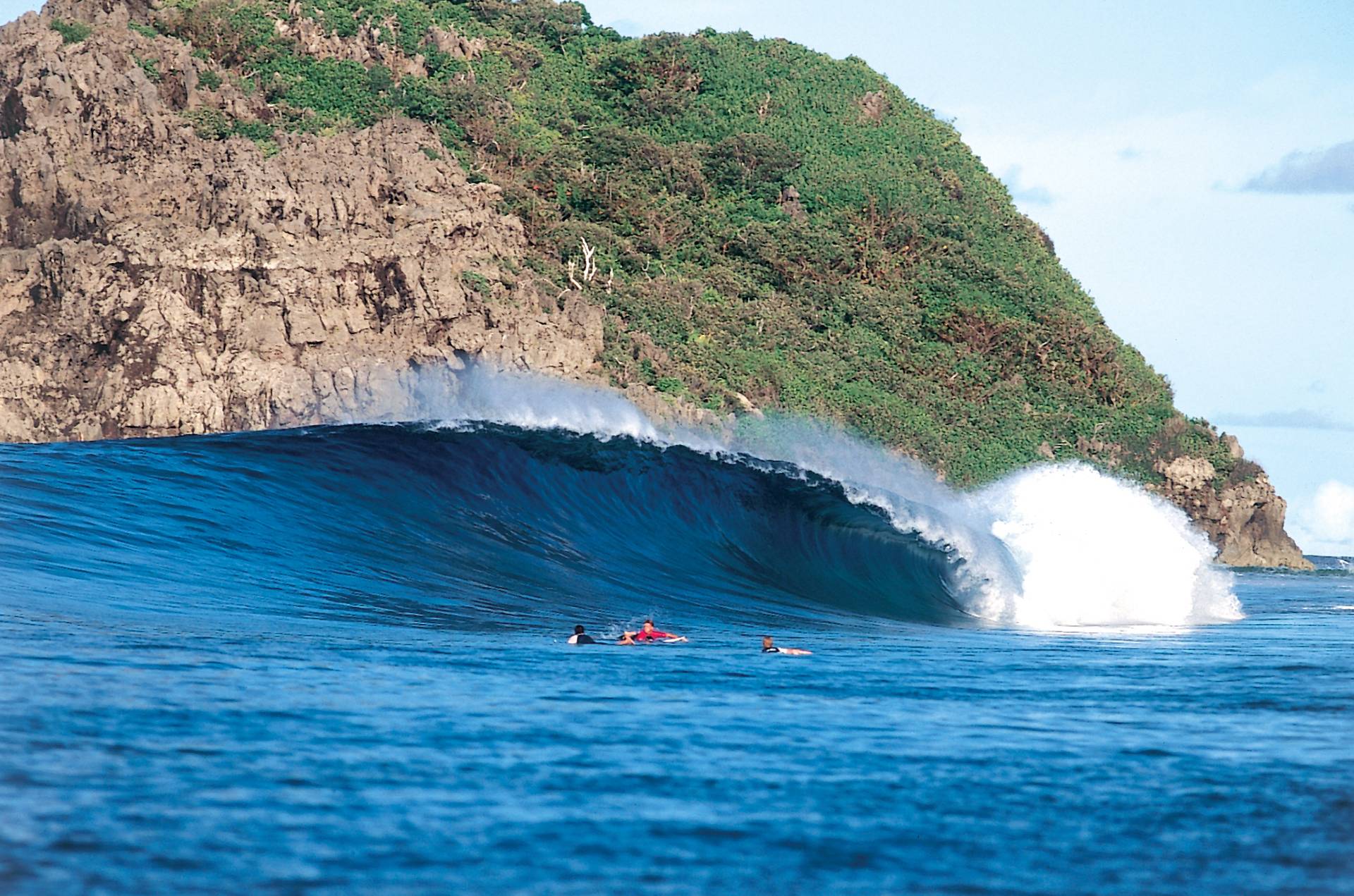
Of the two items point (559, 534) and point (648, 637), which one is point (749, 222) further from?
point (648, 637)

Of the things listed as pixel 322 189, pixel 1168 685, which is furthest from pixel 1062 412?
pixel 1168 685

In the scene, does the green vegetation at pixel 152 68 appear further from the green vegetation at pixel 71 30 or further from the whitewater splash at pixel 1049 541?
the whitewater splash at pixel 1049 541

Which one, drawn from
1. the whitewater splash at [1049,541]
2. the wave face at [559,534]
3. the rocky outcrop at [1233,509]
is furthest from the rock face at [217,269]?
the rocky outcrop at [1233,509]

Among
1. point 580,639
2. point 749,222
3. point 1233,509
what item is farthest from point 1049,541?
point 1233,509

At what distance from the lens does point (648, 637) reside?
11.6 meters

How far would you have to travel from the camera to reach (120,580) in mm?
11680

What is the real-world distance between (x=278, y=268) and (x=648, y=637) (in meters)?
31.0

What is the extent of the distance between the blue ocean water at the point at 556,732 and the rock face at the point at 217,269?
22.3 m

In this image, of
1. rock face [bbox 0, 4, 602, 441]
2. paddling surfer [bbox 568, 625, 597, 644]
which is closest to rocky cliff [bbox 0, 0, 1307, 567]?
rock face [bbox 0, 4, 602, 441]

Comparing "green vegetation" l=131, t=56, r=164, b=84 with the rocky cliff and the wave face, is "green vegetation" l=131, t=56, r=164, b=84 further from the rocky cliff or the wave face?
the wave face

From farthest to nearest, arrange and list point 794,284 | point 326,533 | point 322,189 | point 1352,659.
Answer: point 794,284 < point 322,189 < point 326,533 < point 1352,659

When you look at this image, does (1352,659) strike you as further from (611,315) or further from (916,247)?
(916,247)

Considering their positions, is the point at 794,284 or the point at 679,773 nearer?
the point at 679,773

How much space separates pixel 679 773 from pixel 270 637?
479 cm
